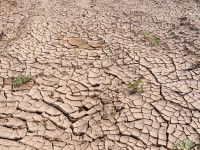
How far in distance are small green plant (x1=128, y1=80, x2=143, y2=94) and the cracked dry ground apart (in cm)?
A: 7

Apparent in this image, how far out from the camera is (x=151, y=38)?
15.2 feet

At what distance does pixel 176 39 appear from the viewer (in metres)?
4.57

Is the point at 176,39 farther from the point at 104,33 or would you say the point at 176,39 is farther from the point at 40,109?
the point at 40,109

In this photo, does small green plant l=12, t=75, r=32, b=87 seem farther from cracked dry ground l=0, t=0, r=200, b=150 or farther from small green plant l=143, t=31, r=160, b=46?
small green plant l=143, t=31, r=160, b=46

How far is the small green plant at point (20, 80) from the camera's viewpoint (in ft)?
12.1

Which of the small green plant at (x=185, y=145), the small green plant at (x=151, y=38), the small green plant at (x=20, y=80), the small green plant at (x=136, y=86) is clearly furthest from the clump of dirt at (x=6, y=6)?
the small green plant at (x=185, y=145)

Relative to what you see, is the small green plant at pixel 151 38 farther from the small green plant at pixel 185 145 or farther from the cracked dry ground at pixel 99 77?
the small green plant at pixel 185 145

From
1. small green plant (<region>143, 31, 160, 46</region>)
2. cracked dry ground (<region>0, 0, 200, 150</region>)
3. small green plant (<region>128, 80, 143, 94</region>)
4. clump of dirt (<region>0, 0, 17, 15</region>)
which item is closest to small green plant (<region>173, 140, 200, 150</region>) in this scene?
cracked dry ground (<region>0, 0, 200, 150</region>)

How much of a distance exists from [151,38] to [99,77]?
1.39 metres

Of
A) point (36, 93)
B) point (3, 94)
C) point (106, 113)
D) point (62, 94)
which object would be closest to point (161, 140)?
point (106, 113)

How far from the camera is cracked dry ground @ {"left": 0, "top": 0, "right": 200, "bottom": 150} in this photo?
9.69ft

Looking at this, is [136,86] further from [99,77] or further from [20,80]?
[20,80]

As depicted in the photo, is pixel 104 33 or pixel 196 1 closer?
pixel 104 33

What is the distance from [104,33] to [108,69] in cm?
118
